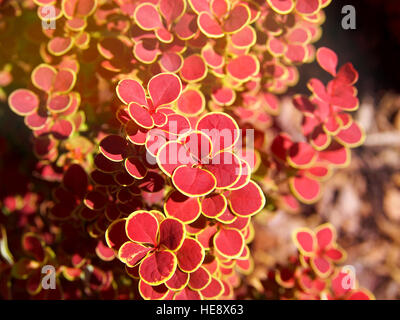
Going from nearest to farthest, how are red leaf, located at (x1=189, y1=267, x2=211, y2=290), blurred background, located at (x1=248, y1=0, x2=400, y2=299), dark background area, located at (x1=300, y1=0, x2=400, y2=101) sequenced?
1. red leaf, located at (x1=189, y1=267, x2=211, y2=290)
2. blurred background, located at (x1=248, y1=0, x2=400, y2=299)
3. dark background area, located at (x1=300, y1=0, x2=400, y2=101)

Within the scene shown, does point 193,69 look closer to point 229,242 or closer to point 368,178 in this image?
point 229,242

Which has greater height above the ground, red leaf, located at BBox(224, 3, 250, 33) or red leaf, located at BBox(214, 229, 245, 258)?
red leaf, located at BBox(224, 3, 250, 33)

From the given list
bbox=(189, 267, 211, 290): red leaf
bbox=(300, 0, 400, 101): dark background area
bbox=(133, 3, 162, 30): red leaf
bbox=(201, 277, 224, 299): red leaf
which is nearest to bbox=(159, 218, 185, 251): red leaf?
bbox=(189, 267, 211, 290): red leaf

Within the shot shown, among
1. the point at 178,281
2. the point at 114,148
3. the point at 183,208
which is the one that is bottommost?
the point at 178,281

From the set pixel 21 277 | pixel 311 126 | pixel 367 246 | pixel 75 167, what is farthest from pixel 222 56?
pixel 367 246

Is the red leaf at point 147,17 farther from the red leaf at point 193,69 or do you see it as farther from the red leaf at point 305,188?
the red leaf at point 305,188

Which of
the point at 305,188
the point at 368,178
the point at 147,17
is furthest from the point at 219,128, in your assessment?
the point at 368,178

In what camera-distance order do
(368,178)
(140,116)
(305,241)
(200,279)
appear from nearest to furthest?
(140,116) → (200,279) → (305,241) → (368,178)

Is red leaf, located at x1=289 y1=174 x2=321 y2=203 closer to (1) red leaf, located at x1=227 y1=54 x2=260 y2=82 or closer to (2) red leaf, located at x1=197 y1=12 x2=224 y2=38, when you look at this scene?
(1) red leaf, located at x1=227 y1=54 x2=260 y2=82

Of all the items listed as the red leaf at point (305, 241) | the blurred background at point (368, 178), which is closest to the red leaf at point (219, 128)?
the red leaf at point (305, 241)

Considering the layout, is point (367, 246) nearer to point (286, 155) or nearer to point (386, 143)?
point (386, 143)
